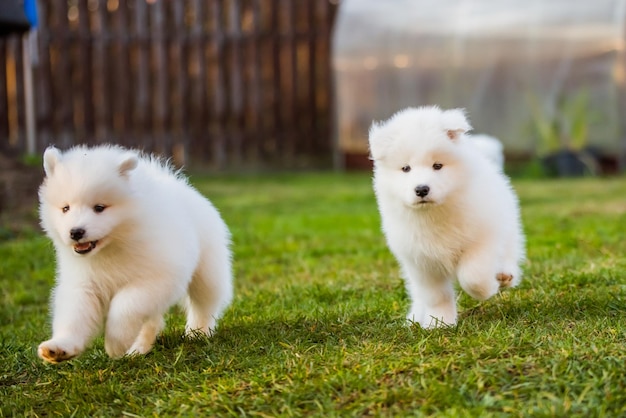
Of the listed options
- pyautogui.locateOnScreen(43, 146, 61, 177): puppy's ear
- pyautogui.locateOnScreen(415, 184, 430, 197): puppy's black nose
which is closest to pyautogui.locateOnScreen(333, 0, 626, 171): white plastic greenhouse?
pyautogui.locateOnScreen(415, 184, 430, 197): puppy's black nose

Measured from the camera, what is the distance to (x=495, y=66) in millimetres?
13469

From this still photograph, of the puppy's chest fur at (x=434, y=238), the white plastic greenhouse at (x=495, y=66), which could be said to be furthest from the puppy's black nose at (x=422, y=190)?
the white plastic greenhouse at (x=495, y=66)

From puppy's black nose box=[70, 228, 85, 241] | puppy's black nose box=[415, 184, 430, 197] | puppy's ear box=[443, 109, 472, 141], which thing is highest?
puppy's ear box=[443, 109, 472, 141]

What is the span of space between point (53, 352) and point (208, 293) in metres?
0.89

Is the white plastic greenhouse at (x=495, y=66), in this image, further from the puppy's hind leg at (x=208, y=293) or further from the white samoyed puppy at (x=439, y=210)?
the puppy's hind leg at (x=208, y=293)

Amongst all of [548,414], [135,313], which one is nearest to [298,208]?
[135,313]

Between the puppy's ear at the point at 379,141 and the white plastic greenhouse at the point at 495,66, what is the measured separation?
9193mm

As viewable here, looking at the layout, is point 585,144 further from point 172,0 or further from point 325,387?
point 325,387

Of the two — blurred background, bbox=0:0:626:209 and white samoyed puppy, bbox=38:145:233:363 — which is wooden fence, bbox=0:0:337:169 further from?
white samoyed puppy, bbox=38:145:233:363

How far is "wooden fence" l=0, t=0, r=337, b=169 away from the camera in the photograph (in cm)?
1427

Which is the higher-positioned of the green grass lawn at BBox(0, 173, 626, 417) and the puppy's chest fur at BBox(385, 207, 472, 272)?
the puppy's chest fur at BBox(385, 207, 472, 272)

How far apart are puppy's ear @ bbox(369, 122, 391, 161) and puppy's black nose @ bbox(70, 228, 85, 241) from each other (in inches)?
52.7

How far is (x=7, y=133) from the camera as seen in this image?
46.2ft

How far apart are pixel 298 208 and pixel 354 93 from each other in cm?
544
